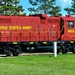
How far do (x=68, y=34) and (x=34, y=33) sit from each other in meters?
3.77

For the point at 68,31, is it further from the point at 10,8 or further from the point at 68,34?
the point at 10,8

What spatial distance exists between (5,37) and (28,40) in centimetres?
226

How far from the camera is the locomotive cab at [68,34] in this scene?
29.1 metres

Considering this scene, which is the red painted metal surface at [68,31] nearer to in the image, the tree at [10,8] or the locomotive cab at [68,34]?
the locomotive cab at [68,34]

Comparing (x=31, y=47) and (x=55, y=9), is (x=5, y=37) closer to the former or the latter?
(x=31, y=47)

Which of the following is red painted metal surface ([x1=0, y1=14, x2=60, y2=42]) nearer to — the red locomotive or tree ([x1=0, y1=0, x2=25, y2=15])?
the red locomotive

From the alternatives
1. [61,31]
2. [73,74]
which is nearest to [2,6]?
[61,31]

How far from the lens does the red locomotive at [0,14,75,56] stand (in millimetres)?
26602

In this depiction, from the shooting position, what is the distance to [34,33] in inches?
1095

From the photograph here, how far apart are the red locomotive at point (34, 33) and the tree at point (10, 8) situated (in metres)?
17.2

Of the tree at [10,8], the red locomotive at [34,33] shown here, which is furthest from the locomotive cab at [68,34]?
the tree at [10,8]

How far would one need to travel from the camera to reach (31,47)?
2750cm

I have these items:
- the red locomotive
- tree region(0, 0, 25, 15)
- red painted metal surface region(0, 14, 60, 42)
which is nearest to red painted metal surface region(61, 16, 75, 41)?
the red locomotive

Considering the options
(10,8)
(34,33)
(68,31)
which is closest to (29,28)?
(34,33)
